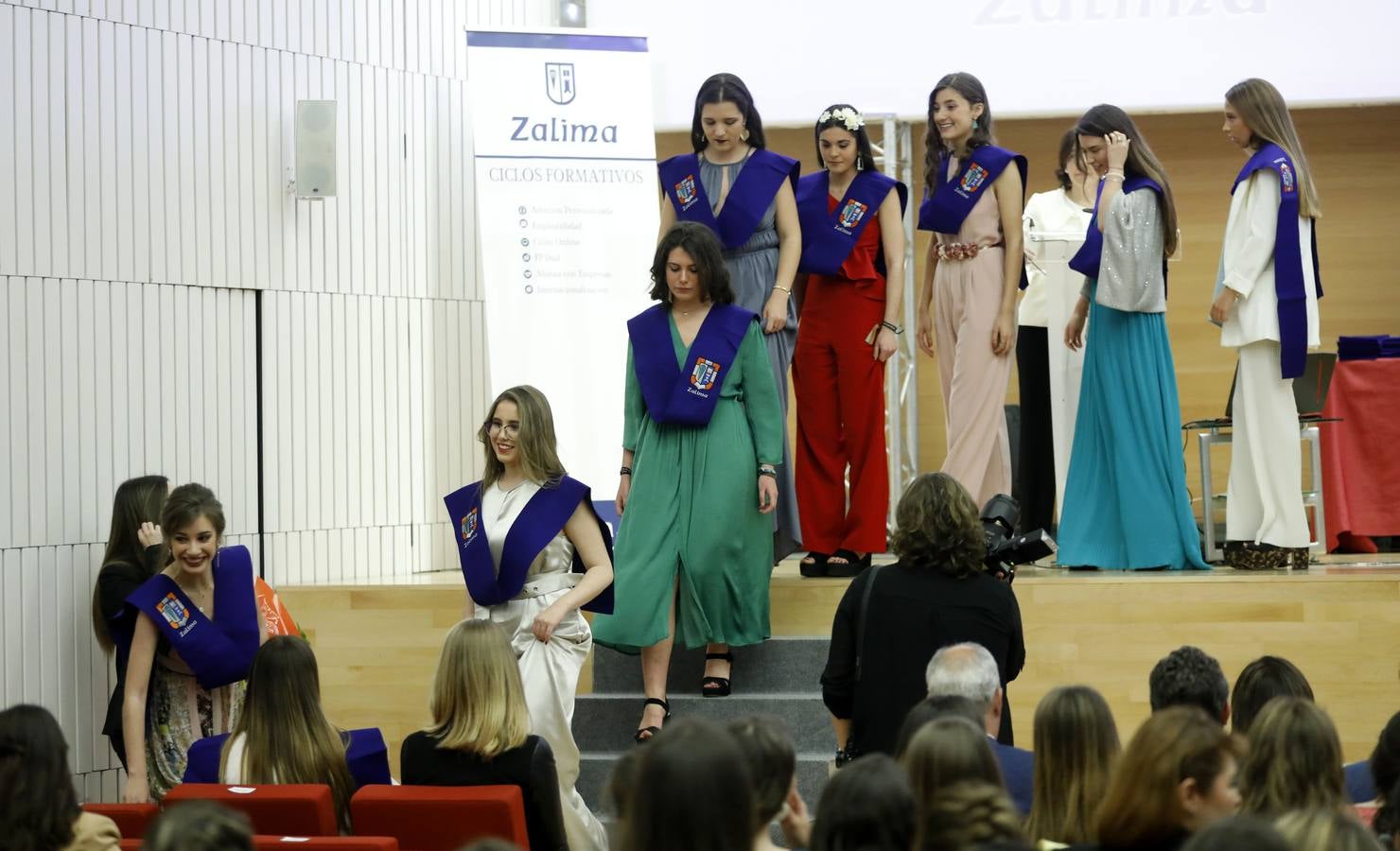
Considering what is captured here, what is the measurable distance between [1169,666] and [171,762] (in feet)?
10.00

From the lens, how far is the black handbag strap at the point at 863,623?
415cm

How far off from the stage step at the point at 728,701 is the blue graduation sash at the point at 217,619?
1107 millimetres

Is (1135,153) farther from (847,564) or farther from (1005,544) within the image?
(1005,544)

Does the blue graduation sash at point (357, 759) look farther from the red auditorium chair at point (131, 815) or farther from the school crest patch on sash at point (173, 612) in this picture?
the school crest patch on sash at point (173, 612)

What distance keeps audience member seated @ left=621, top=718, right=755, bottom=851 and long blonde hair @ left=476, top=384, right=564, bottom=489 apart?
8.55 ft

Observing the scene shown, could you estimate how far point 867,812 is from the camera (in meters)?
2.40

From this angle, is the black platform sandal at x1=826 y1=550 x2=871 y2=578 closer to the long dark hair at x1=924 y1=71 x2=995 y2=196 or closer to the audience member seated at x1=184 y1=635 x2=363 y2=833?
the long dark hair at x1=924 y1=71 x2=995 y2=196

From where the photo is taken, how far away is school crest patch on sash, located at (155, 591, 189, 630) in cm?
498

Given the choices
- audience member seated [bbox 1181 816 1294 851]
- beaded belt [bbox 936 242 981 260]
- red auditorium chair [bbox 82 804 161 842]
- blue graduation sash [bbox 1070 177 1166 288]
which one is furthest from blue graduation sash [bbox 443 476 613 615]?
audience member seated [bbox 1181 816 1294 851]

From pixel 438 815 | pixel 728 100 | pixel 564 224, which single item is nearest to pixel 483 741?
pixel 438 815

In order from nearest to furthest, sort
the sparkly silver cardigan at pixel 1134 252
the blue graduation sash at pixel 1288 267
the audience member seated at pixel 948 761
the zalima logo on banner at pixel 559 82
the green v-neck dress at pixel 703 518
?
the audience member seated at pixel 948 761 < the green v-neck dress at pixel 703 518 < the blue graduation sash at pixel 1288 267 < the sparkly silver cardigan at pixel 1134 252 < the zalima logo on banner at pixel 559 82

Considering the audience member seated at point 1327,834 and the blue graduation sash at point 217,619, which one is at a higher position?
the blue graduation sash at point 217,619

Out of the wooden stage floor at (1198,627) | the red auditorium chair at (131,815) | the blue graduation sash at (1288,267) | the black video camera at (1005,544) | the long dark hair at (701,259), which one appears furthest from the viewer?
the blue graduation sash at (1288,267)

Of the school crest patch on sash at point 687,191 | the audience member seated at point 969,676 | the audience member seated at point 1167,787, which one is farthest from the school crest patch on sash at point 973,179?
the audience member seated at point 1167,787
